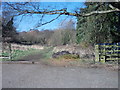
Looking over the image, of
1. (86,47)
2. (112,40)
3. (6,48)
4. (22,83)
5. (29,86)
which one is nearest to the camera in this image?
(29,86)

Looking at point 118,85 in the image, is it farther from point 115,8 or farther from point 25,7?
point 25,7

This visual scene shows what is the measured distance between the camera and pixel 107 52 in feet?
30.2

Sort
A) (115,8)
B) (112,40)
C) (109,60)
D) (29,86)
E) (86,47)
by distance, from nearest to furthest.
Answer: (29,86) → (115,8) → (109,60) → (86,47) → (112,40)

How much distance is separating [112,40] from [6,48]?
989cm

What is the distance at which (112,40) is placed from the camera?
13164mm

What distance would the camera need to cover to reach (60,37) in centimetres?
2469

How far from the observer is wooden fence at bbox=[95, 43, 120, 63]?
8953mm

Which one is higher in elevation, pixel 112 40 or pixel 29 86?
pixel 112 40

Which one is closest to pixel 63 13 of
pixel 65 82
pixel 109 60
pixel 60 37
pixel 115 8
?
pixel 115 8

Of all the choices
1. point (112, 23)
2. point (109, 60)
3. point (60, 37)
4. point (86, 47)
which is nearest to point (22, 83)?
point (109, 60)

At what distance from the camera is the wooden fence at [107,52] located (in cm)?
895

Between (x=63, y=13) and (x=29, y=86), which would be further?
(x=63, y=13)

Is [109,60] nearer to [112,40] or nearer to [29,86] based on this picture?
[112,40]

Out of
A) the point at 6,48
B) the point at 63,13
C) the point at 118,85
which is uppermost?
the point at 63,13
